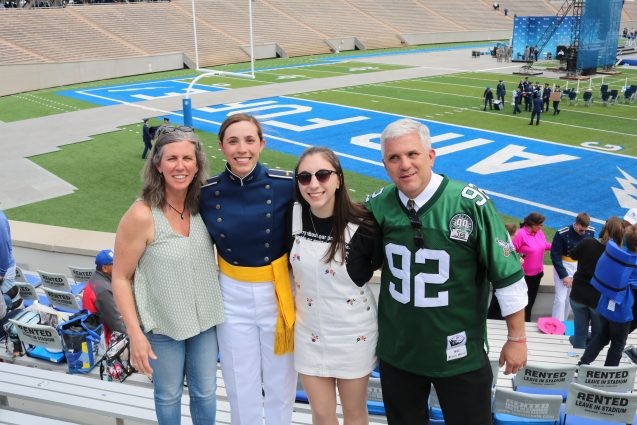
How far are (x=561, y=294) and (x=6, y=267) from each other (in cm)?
589

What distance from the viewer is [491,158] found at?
15984 millimetres

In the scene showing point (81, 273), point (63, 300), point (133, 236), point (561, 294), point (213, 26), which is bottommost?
point (561, 294)

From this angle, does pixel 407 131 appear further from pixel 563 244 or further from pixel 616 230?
pixel 563 244

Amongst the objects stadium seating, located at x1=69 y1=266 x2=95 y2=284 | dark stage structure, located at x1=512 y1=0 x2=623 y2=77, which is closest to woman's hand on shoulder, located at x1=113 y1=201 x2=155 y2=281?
stadium seating, located at x1=69 y1=266 x2=95 y2=284

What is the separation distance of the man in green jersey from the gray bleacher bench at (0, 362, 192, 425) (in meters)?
1.47

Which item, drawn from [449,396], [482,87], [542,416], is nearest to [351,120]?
[482,87]

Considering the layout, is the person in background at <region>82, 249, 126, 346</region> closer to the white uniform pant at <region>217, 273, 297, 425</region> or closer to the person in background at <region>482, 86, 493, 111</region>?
the white uniform pant at <region>217, 273, 297, 425</region>

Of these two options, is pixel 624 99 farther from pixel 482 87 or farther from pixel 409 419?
pixel 409 419

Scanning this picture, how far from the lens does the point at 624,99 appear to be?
24719 millimetres

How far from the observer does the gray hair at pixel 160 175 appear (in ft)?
9.70

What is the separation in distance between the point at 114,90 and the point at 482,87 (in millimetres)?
16131

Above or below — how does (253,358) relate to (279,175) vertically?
below

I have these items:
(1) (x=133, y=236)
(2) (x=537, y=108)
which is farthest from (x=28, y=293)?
(2) (x=537, y=108)

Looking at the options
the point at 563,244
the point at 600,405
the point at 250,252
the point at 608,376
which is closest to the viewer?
the point at 250,252
